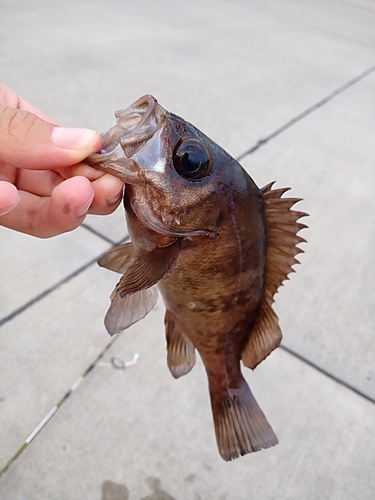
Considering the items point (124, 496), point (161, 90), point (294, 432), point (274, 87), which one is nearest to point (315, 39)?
point (274, 87)

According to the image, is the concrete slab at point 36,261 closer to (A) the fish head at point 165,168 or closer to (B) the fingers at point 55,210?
(B) the fingers at point 55,210

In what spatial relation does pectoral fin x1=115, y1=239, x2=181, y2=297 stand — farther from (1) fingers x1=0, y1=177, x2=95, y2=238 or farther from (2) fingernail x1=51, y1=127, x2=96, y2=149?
(2) fingernail x1=51, y1=127, x2=96, y2=149

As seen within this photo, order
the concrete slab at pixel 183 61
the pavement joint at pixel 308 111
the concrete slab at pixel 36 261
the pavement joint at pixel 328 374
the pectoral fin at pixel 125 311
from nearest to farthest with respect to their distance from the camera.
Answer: the pectoral fin at pixel 125 311
the pavement joint at pixel 328 374
the concrete slab at pixel 36 261
the pavement joint at pixel 308 111
the concrete slab at pixel 183 61

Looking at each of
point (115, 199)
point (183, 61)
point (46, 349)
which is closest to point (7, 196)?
point (115, 199)

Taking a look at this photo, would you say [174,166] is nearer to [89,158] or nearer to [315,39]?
[89,158]

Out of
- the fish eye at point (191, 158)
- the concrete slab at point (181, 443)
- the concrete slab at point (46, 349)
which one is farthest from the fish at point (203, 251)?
the concrete slab at point (46, 349)

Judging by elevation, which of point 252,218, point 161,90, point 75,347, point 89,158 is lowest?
point 75,347
